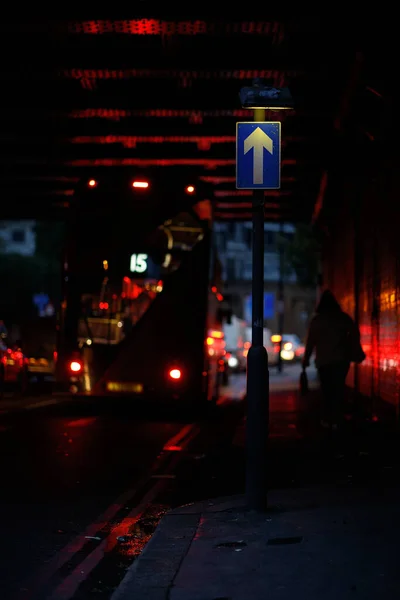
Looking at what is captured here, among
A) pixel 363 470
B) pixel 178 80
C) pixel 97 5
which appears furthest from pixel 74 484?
pixel 178 80

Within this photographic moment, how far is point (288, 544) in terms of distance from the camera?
739 centimetres

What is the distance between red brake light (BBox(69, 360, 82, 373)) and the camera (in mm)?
19906

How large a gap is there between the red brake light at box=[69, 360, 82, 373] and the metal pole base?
37.5 ft

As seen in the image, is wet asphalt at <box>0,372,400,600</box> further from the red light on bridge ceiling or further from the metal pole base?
the red light on bridge ceiling

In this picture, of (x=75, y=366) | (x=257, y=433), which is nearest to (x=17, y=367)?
(x=75, y=366)

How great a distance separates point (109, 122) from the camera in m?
19.8

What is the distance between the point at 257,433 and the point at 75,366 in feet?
37.8

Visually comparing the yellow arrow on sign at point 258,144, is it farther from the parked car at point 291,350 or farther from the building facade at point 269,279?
the building facade at point 269,279

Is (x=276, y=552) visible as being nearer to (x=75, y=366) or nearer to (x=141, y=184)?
(x=75, y=366)

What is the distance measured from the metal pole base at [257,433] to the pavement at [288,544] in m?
0.17

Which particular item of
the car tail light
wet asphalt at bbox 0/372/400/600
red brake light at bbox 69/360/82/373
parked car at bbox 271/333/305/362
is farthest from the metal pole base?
parked car at bbox 271/333/305/362

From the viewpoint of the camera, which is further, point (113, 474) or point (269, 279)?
point (269, 279)

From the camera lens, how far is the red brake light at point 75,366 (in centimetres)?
1991

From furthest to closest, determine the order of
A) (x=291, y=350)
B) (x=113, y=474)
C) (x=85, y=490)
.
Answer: (x=291, y=350)
(x=113, y=474)
(x=85, y=490)
